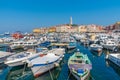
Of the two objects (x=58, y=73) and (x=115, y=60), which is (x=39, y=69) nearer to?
(x=58, y=73)

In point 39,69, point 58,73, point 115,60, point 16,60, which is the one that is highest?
point 16,60

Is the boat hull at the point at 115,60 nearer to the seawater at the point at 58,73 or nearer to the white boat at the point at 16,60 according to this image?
the seawater at the point at 58,73

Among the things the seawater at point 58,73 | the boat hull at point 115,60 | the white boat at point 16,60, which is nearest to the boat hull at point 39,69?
the seawater at point 58,73

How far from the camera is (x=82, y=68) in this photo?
22203 millimetres

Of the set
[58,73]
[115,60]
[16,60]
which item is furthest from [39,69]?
[115,60]

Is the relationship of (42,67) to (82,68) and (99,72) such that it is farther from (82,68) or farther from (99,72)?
(99,72)

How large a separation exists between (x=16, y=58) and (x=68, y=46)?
82.2 ft

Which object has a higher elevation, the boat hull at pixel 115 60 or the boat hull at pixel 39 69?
the boat hull at pixel 39 69

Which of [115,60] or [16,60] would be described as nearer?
[16,60]

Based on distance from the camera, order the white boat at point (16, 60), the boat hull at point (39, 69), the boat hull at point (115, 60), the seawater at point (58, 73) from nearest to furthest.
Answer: the boat hull at point (39, 69) → the seawater at point (58, 73) → the white boat at point (16, 60) → the boat hull at point (115, 60)

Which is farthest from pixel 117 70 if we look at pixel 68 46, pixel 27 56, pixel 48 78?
pixel 68 46

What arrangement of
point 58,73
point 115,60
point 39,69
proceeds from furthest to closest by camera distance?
point 115,60 → point 58,73 → point 39,69

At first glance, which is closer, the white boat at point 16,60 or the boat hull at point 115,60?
the white boat at point 16,60

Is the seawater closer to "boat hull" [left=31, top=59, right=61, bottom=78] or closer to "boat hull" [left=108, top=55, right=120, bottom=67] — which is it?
"boat hull" [left=31, top=59, right=61, bottom=78]
